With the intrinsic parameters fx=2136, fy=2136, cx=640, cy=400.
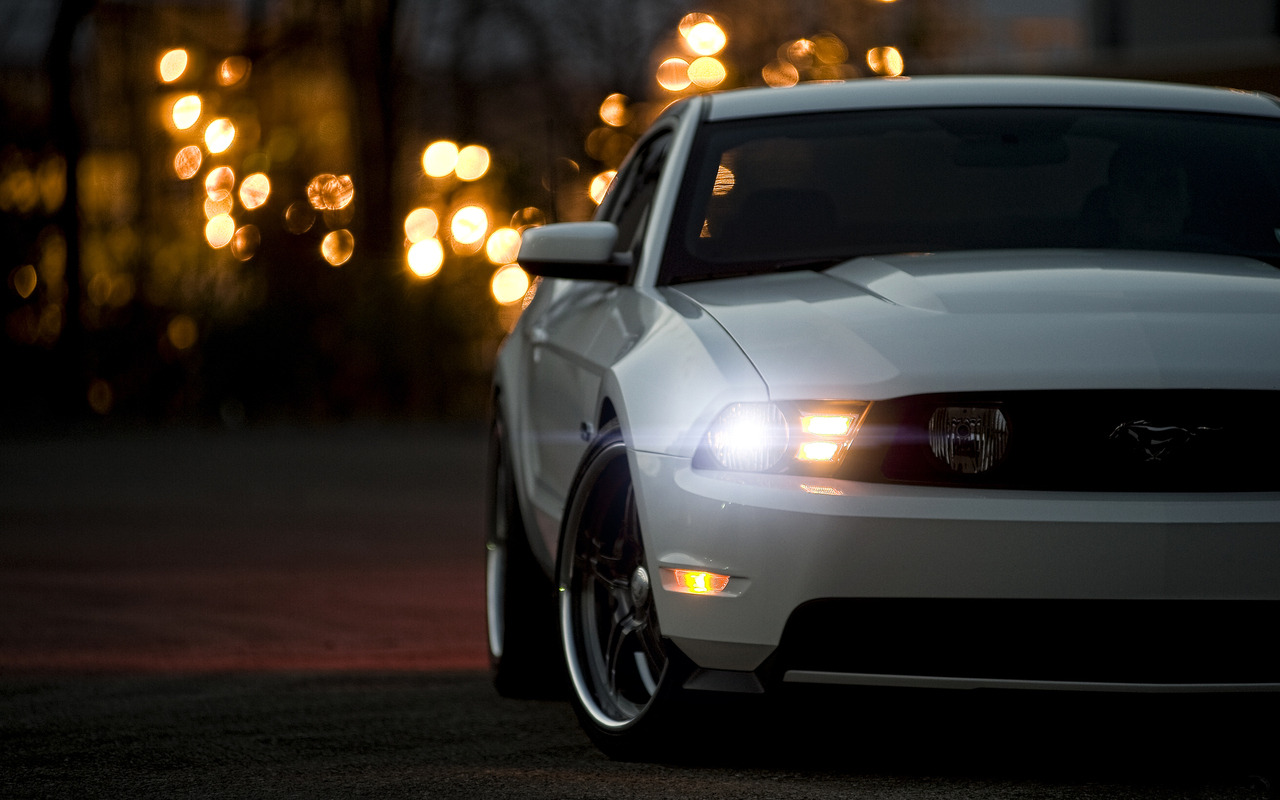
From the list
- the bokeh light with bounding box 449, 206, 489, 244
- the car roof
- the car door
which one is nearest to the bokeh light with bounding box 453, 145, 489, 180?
the bokeh light with bounding box 449, 206, 489, 244

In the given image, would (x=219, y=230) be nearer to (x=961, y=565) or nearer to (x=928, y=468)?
(x=928, y=468)

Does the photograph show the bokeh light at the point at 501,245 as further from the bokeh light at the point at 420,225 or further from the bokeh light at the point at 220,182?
the bokeh light at the point at 220,182

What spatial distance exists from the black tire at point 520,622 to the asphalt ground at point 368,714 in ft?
0.45

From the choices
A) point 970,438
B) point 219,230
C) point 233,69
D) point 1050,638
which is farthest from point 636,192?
point 233,69

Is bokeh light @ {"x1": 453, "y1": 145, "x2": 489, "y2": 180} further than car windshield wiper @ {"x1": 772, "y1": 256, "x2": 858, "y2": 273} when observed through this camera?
Yes

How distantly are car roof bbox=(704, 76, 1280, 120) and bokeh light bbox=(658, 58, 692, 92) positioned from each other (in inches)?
820

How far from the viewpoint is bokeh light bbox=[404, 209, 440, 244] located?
77.7 feet

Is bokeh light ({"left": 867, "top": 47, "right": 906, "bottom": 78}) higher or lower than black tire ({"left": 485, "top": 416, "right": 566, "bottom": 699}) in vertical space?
higher

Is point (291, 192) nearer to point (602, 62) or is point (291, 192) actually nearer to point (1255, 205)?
point (602, 62)

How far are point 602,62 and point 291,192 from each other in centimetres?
460

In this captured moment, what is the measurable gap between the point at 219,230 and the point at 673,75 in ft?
22.5

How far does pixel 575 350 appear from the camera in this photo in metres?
5.56

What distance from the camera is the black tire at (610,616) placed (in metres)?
4.54

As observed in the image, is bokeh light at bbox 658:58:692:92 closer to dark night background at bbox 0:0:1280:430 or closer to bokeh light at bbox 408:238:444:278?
dark night background at bbox 0:0:1280:430
